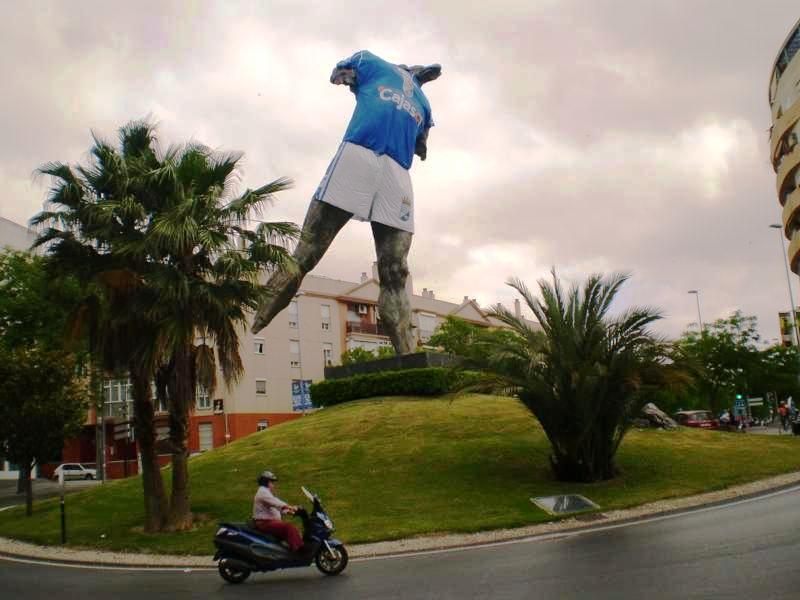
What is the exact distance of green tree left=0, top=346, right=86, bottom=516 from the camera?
1984 centimetres

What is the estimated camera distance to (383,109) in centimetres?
2452

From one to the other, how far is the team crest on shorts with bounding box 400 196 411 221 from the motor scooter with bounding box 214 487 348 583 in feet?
53.3

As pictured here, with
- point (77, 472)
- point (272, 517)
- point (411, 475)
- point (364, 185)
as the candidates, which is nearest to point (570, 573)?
point (272, 517)

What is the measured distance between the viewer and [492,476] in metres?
17.4

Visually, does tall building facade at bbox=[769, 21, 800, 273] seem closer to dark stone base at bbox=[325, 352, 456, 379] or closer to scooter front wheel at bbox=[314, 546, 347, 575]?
dark stone base at bbox=[325, 352, 456, 379]

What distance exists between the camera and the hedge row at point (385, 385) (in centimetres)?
2612

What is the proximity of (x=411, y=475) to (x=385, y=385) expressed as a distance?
939 cm

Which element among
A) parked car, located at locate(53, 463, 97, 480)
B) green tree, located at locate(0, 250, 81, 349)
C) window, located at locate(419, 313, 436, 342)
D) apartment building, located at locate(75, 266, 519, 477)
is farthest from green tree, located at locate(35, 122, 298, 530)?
window, located at locate(419, 313, 436, 342)

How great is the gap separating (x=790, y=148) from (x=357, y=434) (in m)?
39.7

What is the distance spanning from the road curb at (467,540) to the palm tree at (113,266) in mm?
1985

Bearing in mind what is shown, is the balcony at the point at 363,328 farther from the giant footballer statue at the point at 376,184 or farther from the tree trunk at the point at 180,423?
the tree trunk at the point at 180,423

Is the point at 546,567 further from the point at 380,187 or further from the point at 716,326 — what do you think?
the point at 716,326

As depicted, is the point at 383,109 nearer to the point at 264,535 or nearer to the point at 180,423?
the point at 180,423

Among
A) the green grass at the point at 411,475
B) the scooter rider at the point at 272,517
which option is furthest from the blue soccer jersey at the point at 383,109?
the scooter rider at the point at 272,517
